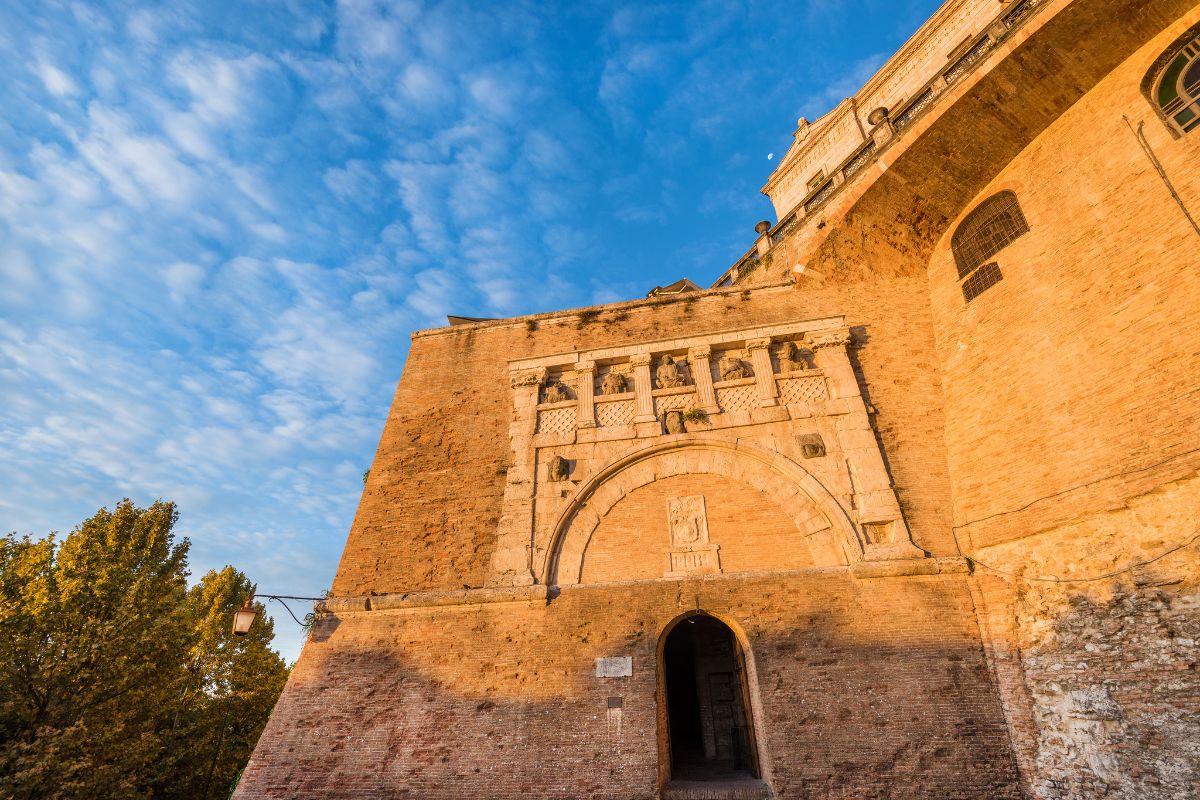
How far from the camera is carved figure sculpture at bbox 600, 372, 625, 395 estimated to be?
1090 centimetres

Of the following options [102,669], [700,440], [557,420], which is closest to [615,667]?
[700,440]

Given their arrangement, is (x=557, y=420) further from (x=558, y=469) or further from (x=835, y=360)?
(x=835, y=360)

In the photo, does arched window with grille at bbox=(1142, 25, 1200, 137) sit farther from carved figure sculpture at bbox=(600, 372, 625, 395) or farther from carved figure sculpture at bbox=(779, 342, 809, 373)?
carved figure sculpture at bbox=(600, 372, 625, 395)

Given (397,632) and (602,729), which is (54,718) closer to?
(397,632)

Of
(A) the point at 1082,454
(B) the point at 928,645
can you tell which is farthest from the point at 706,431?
Answer: (A) the point at 1082,454

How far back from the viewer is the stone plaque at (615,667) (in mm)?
7859

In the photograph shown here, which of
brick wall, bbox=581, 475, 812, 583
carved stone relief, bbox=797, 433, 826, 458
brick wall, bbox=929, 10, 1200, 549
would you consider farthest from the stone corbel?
brick wall, bbox=929, 10, 1200, 549

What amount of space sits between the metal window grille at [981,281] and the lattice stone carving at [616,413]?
6.41 m

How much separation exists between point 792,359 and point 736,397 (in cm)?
142

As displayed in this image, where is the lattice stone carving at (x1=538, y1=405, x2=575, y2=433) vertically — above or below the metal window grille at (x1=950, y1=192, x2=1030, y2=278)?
below

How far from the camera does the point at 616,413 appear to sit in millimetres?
10633

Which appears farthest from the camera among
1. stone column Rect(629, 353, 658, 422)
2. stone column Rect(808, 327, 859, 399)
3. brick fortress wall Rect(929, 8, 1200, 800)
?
stone column Rect(629, 353, 658, 422)

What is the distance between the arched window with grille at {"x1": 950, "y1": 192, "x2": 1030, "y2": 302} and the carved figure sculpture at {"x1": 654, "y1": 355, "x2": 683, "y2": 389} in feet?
17.7

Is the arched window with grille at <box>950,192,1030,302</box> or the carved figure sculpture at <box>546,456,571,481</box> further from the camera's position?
the carved figure sculpture at <box>546,456,571,481</box>
